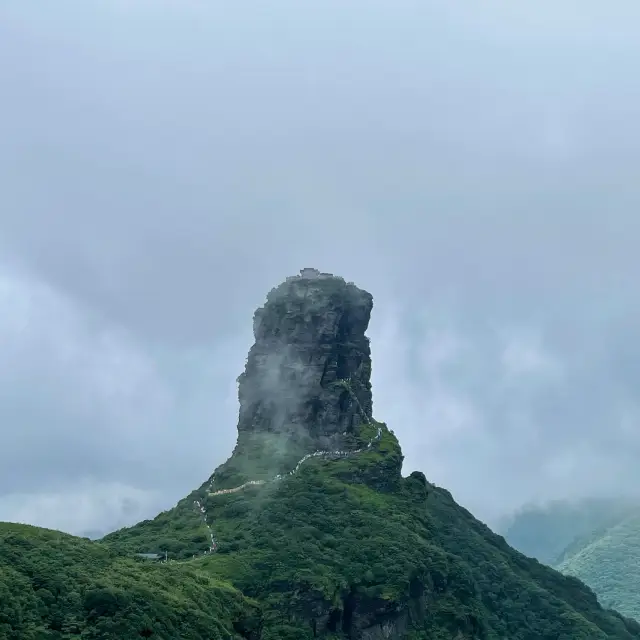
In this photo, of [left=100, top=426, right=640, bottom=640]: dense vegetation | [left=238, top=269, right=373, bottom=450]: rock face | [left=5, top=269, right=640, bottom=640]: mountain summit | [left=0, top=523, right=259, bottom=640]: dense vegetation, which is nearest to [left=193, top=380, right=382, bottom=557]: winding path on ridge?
[left=5, top=269, right=640, bottom=640]: mountain summit

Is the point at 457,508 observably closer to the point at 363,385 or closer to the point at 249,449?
the point at 363,385

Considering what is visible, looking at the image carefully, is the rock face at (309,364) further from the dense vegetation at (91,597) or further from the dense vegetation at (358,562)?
the dense vegetation at (91,597)

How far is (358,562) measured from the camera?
380 ft

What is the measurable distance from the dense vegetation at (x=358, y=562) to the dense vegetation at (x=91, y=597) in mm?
27986

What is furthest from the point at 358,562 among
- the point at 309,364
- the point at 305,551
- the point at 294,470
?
the point at 309,364

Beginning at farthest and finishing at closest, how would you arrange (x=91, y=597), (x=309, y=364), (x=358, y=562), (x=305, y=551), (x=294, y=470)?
(x=309, y=364) → (x=294, y=470) → (x=358, y=562) → (x=305, y=551) → (x=91, y=597)

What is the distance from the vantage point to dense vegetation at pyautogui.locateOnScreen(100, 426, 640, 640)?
107875 millimetres

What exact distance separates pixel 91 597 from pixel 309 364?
86.5 m

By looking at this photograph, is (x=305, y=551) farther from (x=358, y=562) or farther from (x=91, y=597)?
(x=91, y=597)

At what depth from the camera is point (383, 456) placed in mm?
142250

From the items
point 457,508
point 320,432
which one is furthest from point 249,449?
point 457,508

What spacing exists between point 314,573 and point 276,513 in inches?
604

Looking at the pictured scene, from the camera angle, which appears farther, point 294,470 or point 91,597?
point 294,470

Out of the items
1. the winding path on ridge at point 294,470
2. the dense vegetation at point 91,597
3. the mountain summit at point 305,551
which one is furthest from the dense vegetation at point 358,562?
the dense vegetation at point 91,597
